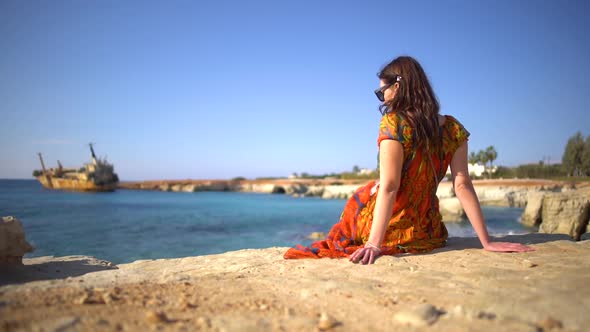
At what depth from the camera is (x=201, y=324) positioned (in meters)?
1.49

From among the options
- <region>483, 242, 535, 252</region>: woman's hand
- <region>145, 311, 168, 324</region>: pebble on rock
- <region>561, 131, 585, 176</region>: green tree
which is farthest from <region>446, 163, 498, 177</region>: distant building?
<region>145, 311, 168, 324</region>: pebble on rock

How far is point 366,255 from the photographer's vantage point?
2.76 m

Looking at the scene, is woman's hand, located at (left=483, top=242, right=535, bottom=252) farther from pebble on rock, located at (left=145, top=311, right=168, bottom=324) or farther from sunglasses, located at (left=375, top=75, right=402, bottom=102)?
pebble on rock, located at (left=145, top=311, right=168, bottom=324)

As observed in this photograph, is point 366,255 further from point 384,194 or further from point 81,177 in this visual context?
point 81,177

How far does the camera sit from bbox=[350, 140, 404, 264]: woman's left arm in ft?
8.96

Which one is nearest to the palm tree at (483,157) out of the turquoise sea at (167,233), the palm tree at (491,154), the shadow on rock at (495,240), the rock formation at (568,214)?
the palm tree at (491,154)

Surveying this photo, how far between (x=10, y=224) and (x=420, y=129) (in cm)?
389

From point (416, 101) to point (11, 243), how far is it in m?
3.89

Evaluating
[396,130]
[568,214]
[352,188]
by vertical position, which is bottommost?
[352,188]

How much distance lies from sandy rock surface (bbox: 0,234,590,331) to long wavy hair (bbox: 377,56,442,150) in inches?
44.4

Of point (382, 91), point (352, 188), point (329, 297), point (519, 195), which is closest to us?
point (329, 297)

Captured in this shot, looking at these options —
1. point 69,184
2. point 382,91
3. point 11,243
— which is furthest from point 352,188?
point 69,184

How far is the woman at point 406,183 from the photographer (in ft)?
9.10

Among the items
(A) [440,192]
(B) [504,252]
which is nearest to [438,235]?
(B) [504,252]
